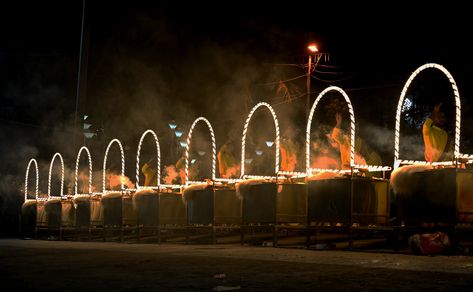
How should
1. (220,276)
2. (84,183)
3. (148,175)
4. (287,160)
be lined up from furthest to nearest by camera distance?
1. (84,183)
2. (148,175)
3. (287,160)
4. (220,276)

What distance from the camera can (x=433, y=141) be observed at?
14.7 meters

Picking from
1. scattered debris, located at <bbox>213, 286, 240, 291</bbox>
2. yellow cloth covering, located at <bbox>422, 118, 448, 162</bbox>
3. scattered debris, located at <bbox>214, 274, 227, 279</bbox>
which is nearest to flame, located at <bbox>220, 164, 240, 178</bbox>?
yellow cloth covering, located at <bbox>422, 118, 448, 162</bbox>

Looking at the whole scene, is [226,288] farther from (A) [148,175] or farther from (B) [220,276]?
(A) [148,175]

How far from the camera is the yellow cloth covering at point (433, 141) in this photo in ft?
47.8

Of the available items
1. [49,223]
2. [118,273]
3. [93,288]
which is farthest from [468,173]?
[49,223]

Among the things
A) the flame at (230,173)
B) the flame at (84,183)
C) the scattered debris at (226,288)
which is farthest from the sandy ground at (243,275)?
the flame at (84,183)

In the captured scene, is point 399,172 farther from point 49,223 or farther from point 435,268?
point 49,223

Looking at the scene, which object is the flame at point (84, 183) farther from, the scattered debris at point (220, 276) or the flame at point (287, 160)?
the scattered debris at point (220, 276)

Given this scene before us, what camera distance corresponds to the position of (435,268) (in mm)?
10023

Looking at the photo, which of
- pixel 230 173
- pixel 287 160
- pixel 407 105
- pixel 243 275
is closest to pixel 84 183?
pixel 230 173

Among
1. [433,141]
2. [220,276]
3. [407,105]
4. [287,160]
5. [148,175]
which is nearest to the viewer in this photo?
[220,276]

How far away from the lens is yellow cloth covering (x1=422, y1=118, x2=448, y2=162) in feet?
47.8

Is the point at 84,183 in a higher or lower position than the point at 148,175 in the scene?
lower

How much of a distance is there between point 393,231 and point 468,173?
221 cm
